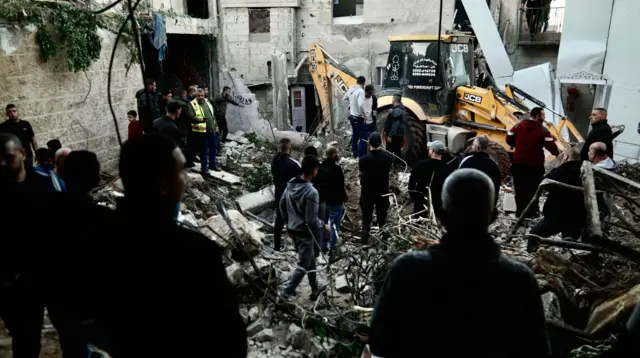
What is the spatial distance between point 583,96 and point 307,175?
Result: 10.9 metres

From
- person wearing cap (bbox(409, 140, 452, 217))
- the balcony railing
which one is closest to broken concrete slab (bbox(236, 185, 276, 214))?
person wearing cap (bbox(409, 140, 452, 217))

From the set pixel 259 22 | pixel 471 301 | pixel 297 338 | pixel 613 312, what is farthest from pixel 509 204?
pixel 259 22

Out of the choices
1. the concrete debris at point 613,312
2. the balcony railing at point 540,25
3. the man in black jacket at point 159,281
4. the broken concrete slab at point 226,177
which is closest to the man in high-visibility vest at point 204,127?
the broken concrete slab at point 226,177

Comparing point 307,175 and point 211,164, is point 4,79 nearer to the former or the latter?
point 211,164

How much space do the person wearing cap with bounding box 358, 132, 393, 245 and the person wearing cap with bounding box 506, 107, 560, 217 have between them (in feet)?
5.69

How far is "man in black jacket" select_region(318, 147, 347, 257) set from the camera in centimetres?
582

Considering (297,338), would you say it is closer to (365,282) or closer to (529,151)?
(365,282)

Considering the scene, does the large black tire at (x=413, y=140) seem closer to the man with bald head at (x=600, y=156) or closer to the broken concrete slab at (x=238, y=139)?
the broken concrete slab at (x=238, y=139)

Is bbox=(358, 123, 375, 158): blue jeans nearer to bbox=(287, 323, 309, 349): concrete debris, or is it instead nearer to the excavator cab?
the excavator cab

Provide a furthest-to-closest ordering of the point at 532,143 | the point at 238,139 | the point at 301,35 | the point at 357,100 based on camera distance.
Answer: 1. the point at 301,35
2. the point at 238,139
3. the point at 357,100
4. the point at 532,143

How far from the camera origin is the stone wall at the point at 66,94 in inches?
239

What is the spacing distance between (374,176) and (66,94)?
14.9 feet

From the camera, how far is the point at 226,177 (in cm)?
848

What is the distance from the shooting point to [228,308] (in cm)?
152
